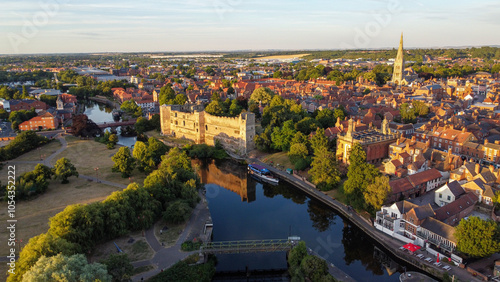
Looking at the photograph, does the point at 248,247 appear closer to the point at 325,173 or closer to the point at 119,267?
the point at 119,267

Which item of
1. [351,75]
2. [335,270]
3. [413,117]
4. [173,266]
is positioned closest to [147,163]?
[173,266]

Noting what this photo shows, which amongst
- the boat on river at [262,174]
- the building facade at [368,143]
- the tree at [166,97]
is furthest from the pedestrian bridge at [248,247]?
the tree at [166,97]

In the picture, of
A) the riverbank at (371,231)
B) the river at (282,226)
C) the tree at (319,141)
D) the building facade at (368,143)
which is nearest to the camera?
the riverbank at (371,231)

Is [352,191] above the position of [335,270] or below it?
above

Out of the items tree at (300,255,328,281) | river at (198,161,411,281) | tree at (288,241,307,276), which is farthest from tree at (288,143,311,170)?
tree at (300,255,328,281)

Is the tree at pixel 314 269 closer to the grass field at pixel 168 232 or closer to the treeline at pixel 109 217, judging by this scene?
the grass field at pixel 168 232

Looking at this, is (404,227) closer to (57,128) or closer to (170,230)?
(170,230)

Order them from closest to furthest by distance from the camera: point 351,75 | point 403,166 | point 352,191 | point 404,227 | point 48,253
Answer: point 48,253
point 404,227
point 352,191
point 403,166
point 351,75
